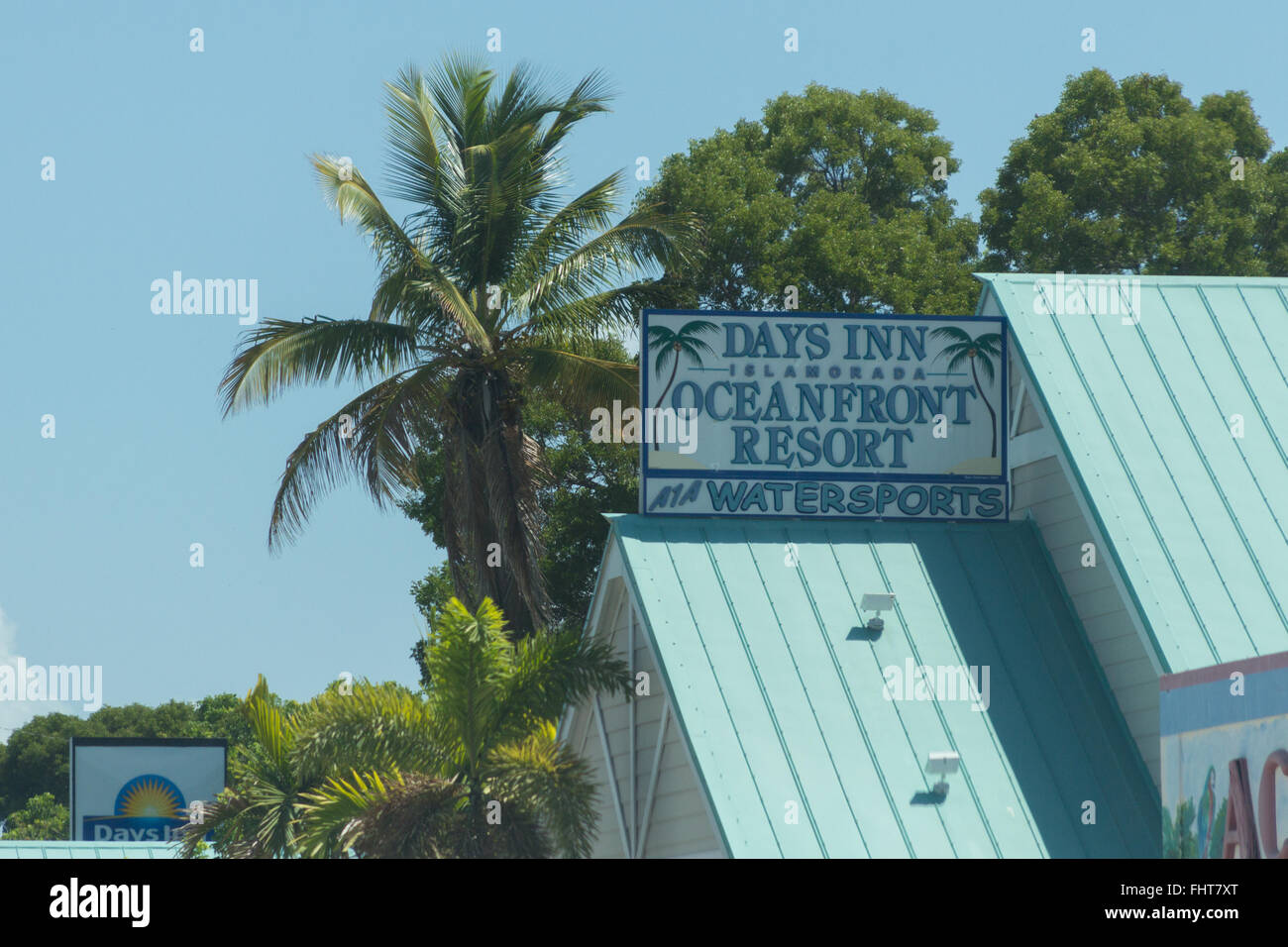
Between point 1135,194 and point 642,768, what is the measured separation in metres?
23.7

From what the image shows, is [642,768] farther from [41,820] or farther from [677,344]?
[41,820]

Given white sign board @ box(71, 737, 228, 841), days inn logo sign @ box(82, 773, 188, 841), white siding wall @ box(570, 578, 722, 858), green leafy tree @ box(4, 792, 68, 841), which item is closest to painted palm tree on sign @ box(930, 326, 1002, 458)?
white siding wall @ box(570, 578, 722, 858)

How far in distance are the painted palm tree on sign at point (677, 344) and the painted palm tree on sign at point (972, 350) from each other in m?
2.68

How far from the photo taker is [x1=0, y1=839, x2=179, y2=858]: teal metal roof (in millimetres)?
26906

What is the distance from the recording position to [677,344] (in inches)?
784

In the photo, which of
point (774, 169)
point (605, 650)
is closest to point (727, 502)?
point (605, 650)

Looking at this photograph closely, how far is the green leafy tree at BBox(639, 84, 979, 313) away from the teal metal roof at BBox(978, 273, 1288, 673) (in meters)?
12.2

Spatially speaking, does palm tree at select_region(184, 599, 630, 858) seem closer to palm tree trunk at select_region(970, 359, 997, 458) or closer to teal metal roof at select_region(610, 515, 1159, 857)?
teal metal roof at select_region(610, 515, 1159, 857)

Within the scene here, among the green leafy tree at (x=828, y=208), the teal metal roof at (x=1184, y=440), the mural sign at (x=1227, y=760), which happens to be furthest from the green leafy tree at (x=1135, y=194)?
the mural sign at (x=1227, y=760)

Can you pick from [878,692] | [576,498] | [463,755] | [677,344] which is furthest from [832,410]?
[576,498]

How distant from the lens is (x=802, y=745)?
16.8 meters

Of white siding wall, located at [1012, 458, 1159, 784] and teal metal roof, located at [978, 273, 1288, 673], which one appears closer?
teal metal roof, located at [978, 273, 1288, 673]

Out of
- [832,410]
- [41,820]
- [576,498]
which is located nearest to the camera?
[832,410]

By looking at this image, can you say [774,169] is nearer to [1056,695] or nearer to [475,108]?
[475,108]
